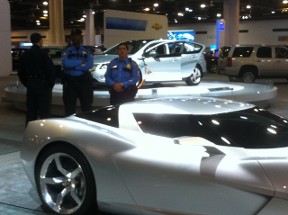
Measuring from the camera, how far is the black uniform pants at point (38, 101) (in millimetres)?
7137

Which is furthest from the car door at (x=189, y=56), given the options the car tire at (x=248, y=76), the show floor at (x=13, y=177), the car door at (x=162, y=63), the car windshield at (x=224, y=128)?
the car windshield at (x=224, y=128)

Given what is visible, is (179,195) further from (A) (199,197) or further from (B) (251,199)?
(B) (251,199)

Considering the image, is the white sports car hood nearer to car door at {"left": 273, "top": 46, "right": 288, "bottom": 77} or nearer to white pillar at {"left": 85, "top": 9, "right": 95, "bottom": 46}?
car door at {"left": 273, "top": 46, "right": 288, "bottom": 77}

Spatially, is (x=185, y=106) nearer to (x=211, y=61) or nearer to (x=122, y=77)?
(x=122, y=77)

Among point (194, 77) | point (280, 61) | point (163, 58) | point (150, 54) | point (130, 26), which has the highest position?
point (130, 26)

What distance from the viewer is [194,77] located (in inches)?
571

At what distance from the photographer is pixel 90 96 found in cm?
744

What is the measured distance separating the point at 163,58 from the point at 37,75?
6510mm

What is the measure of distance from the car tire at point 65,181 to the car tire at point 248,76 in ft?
55.1

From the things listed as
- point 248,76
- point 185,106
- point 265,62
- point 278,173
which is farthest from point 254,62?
point 278,173

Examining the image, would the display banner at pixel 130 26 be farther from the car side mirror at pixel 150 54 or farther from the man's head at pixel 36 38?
the man's head at pixel 36 38

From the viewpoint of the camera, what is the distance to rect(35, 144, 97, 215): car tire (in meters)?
4.00

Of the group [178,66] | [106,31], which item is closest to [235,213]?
[178,66]

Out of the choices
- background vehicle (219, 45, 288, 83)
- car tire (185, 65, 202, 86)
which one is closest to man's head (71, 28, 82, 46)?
car tire (185, 65, 202, 86)
